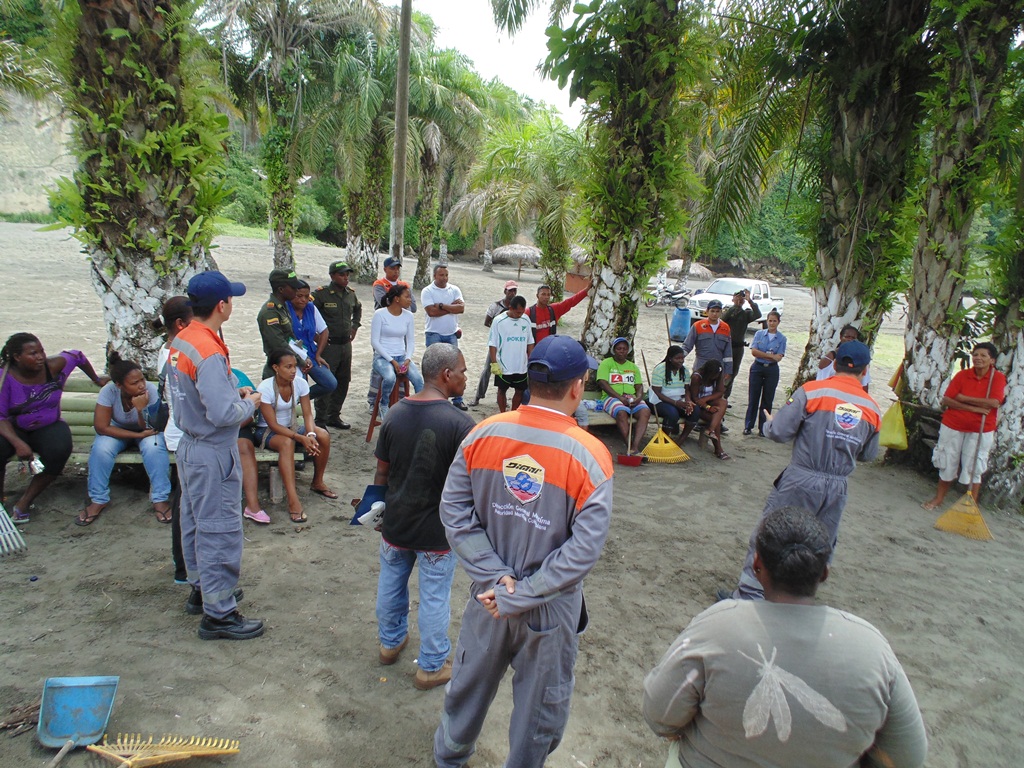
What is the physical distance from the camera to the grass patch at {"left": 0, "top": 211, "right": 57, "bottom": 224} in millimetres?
31359

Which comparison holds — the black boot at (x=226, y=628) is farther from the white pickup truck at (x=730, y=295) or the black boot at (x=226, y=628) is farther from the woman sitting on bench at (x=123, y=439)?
the white pickup truck at (x=730, y=295)

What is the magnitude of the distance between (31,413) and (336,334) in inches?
129

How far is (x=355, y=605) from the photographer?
429 centimetres

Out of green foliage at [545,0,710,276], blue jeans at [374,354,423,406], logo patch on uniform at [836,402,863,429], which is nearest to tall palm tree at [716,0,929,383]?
green foliage at [545,0,710,276]

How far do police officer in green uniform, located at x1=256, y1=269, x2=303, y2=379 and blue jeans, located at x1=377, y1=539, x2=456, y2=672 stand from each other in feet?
9.74

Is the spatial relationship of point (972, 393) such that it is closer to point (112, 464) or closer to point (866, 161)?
point (866, 161)

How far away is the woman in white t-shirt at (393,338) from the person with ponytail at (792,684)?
5838 mm

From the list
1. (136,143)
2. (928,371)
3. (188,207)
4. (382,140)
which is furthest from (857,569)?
(382,140)

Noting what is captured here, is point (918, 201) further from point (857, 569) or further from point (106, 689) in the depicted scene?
point (106, 689)

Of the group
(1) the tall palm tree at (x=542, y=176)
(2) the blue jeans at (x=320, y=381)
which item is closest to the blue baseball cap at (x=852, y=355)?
(2) the blue jeans at (x=320, y=381)

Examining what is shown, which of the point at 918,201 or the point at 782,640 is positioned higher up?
the point at 918,201

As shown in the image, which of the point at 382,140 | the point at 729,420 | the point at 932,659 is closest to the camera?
the point at 932,659

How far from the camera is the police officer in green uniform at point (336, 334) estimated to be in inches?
302

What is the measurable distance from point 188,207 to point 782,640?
18.5 ft
